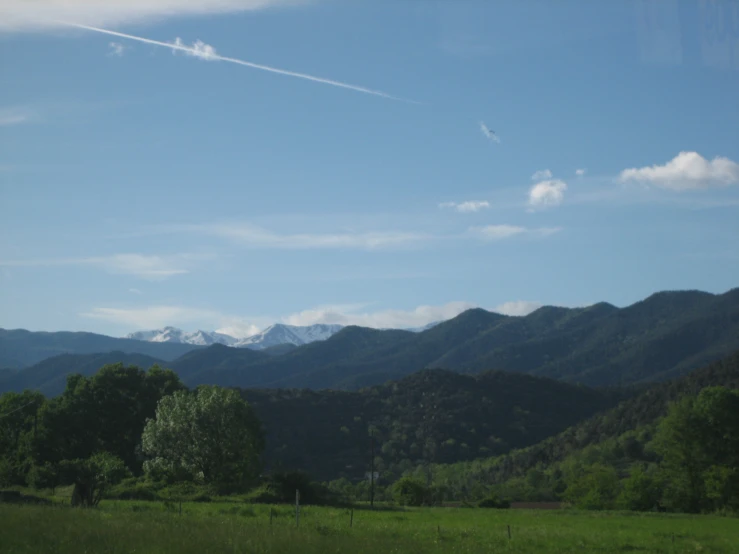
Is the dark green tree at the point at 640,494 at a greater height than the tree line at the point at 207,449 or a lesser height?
lesser

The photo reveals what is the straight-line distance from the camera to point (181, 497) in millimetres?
46156

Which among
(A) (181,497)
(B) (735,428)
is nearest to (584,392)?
(B) (735,428)

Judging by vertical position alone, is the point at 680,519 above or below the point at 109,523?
below

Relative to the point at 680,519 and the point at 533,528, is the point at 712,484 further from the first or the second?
the point at 533,528

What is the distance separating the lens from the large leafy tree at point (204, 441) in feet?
193

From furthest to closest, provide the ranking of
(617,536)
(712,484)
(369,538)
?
(712,484)
(617,536)
(369,538)

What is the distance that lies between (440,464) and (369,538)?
111588 millimetres

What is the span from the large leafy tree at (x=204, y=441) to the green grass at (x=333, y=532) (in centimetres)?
1759

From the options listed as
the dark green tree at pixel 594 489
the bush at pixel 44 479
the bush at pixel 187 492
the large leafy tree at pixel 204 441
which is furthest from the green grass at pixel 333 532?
the dark green tree at pixel 594 489

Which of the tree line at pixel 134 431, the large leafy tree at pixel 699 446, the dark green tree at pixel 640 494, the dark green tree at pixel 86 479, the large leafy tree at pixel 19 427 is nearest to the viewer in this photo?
the dark green tree at pixel 86 479

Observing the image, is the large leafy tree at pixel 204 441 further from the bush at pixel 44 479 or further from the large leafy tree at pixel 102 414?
the large leafy tree at pixel 102 414

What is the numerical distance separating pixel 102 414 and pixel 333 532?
4986 cm

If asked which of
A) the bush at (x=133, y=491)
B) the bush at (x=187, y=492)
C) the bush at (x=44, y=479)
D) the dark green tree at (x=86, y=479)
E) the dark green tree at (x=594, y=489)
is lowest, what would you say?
the dark green tree at (x=594, y=489)

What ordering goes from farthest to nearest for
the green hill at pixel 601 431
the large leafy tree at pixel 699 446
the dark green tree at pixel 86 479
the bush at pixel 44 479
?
the green hill at pixel 601 431, the large leafy tree at pixel 699 446, the bush at pixel 44 479, the dark green tree at pixel 86 479
